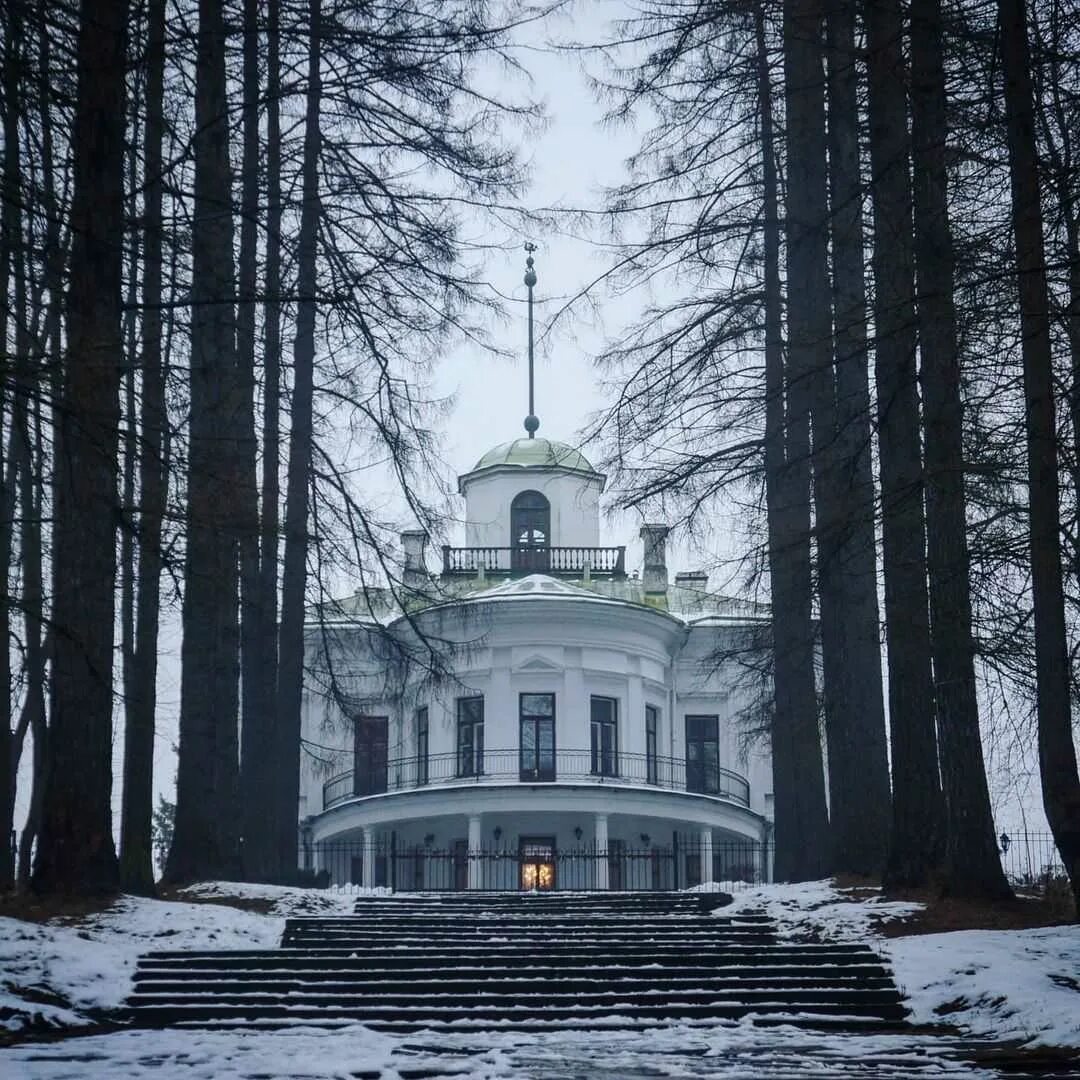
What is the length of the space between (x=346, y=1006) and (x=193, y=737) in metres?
6.59

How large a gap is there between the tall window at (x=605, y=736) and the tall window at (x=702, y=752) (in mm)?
2995

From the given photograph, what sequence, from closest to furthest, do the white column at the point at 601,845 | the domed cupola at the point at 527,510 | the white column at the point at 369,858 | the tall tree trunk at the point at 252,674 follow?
the tall tree trunk at the point at 252,674
the white column at the point at 601,845
the white column at the point at 369,858
the domed cupola at the point at 527,510

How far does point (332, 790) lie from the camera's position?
40.0 m

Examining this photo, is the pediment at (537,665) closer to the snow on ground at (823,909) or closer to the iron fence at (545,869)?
the iron fence at (545,869)

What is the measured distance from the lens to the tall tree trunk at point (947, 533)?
1305cm

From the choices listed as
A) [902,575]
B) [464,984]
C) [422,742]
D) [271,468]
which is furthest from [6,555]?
[422,742]

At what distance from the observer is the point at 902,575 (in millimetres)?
14383

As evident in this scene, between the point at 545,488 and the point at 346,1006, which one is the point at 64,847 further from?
the point at 545,488

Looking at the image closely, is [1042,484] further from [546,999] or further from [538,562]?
[538,562]

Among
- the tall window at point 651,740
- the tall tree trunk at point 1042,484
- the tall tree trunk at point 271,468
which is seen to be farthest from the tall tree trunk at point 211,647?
the tall window at point 651,740

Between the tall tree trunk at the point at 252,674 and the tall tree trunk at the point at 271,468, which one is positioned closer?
the tall tree trunk at the point at 252,674

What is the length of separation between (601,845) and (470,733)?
4.49 m

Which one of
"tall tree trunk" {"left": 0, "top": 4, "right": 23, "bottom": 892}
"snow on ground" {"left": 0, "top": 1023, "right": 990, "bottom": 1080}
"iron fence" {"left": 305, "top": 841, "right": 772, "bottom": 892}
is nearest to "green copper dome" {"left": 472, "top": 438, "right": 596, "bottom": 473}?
"iron fence" {"left": 305, "top": 841, "right": 772, "bottom": 892}

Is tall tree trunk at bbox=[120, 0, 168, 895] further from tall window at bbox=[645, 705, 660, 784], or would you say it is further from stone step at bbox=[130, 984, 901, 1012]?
tall window at bbox=[645, 705, 660, 784]
